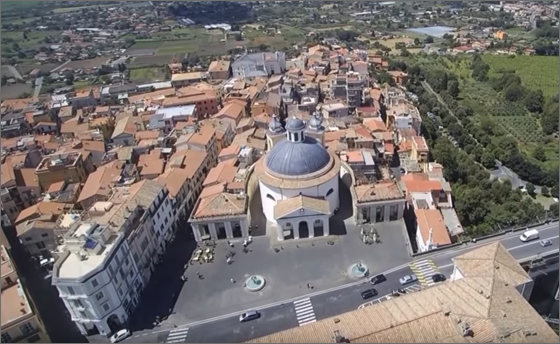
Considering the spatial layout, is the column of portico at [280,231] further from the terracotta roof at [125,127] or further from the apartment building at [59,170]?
the terracotta roof at [125,127]

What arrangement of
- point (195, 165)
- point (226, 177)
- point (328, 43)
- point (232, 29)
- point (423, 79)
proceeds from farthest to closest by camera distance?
point (232, 29), point (328, 43), point (423, 79), point (195, 165), point (226, 177)

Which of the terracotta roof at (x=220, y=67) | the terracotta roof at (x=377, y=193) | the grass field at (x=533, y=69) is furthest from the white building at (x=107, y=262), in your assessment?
the grass field at (x=533, y=69)

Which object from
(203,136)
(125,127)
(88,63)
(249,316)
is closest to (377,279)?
(249,316)

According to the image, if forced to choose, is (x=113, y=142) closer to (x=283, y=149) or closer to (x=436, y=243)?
(x=283, y=149)

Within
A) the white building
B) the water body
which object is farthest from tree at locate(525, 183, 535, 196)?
the water body

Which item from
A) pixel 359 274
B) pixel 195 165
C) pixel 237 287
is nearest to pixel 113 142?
pixel 195 165

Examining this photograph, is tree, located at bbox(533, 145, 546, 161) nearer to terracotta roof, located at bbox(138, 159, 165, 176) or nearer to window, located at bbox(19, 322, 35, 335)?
terracotta roof, located at bbox(138, 159, 165, 176)
